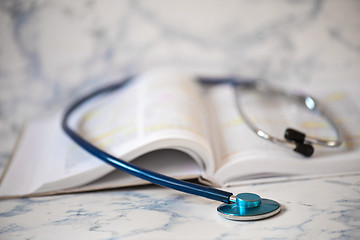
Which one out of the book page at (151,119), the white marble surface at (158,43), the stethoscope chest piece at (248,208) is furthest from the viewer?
the white marble surface at (158,43)

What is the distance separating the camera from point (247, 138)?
0.92m

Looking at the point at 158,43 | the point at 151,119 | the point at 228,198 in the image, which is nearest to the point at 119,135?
the point at 151,119

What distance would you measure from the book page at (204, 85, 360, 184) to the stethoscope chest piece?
0.41 ft

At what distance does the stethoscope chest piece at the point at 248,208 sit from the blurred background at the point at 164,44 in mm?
730

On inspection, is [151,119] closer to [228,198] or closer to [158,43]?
[228,198]

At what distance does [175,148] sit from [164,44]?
632 millimetres

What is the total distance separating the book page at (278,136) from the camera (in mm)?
846

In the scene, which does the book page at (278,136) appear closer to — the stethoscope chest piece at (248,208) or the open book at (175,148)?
the open book at (175,148)

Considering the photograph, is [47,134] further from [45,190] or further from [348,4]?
[348,4]

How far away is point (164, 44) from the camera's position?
1.39 metres

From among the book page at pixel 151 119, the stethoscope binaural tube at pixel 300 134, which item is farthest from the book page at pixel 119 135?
the stethoscope binaural tube at pixel 300 134

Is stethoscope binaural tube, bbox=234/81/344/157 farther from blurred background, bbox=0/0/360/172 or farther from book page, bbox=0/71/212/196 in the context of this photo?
blurred background, bbox=0/0/360/172

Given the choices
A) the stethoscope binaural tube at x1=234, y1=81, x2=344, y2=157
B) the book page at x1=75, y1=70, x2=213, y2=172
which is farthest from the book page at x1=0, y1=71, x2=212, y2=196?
the stethoscope binaural tube at x1=234, y1=81, x2=344, y2=157

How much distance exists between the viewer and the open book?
840 millimetres
